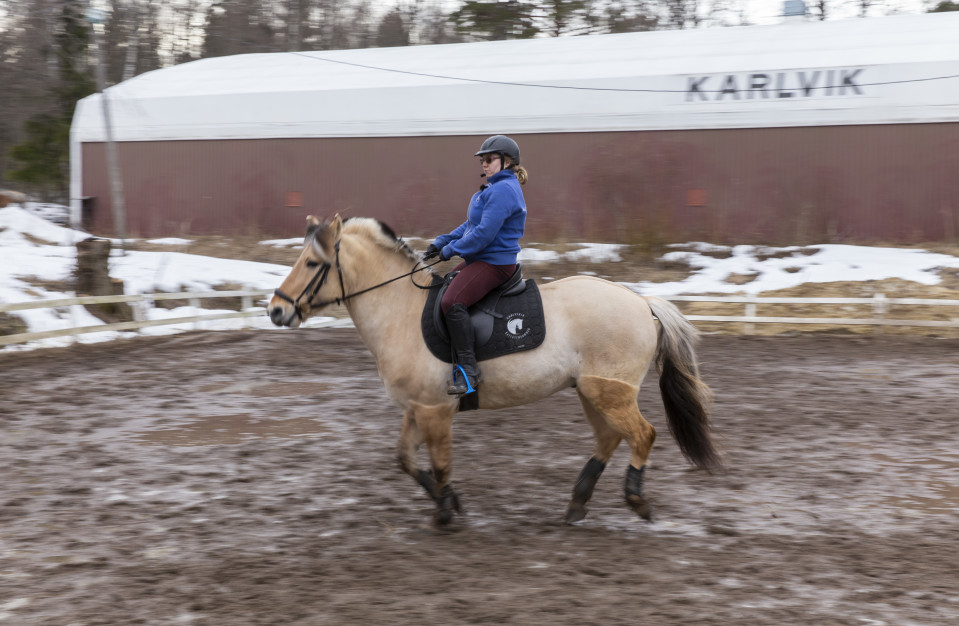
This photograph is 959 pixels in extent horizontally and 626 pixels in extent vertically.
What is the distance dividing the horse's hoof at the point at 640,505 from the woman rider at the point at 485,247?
3.94 ft

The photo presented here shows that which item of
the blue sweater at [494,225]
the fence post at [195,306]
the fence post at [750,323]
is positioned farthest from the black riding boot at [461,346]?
the fence post at [750,323]

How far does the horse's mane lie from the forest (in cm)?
1533

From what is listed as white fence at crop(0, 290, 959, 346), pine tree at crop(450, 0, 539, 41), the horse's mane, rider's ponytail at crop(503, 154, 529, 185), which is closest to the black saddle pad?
the horse's mane

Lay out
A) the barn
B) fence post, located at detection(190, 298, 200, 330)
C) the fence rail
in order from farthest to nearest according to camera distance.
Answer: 1. the barn
2. fence post, located at detection(190, 298, 200, 330)
3. the fence rail

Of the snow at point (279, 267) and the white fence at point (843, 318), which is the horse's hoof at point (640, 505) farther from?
the snow at point (279, 267)

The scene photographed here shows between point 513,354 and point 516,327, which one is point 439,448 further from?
point 516,327

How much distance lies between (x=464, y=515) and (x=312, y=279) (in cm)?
182

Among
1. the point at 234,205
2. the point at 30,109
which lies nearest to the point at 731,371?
the point at 234,205

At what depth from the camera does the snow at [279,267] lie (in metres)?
16.2

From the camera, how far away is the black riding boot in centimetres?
536

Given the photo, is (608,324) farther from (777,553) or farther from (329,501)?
(329,501)

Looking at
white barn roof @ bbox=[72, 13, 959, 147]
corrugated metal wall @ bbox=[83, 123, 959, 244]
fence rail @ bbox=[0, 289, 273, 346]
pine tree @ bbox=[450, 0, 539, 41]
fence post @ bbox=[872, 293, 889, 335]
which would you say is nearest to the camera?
fence rail @ bbox=[0, 289, 273, 346]

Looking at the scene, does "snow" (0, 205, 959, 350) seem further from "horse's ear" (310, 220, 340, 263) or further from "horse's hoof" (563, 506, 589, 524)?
"horse's hoof" (563, 506, 589, 524)

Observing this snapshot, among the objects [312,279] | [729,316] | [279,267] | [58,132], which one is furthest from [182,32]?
[312,279]
